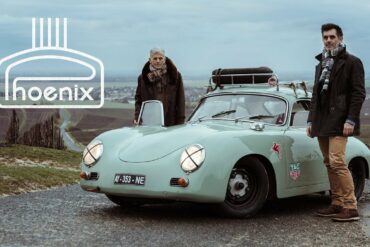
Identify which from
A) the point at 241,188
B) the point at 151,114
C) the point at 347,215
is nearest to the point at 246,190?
the point at 241,188

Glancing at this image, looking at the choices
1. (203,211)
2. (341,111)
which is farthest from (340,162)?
(203,211)

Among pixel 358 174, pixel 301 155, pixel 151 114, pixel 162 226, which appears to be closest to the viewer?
pixel 162 226

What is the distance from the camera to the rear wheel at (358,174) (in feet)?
30.3

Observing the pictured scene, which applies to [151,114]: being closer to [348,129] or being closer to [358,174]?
[348,129]

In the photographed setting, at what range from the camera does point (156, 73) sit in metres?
9.31

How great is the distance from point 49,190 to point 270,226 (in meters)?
4.27

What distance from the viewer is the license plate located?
7253 millimetres

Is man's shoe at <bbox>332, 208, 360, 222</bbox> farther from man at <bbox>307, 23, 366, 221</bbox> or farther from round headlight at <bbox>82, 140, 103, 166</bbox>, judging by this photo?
round headlight at <bbox>82, 140, 103, 166</bbox>

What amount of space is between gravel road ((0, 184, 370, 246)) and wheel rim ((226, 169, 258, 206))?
8.8 inches

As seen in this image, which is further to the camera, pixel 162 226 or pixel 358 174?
pixel 358 174

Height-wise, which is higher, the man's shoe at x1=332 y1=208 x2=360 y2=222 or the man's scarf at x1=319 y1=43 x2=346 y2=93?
the man's scarf at x1=319 y1=43 x2=346 y2=93

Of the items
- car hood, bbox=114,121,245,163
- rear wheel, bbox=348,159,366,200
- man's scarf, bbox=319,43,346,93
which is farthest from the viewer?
rear wheel, bbox=348,159,366,200

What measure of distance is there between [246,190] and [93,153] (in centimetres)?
176

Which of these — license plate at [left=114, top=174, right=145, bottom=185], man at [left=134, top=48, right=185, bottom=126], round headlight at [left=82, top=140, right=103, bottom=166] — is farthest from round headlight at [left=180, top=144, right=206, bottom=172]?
man at [left=134, top=48, right=185, bottom=126]
